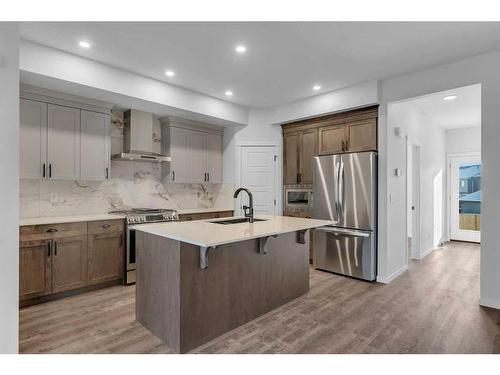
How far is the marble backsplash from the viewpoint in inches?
143

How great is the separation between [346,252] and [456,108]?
326 centimetres

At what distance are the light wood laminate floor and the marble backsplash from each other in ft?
3.95

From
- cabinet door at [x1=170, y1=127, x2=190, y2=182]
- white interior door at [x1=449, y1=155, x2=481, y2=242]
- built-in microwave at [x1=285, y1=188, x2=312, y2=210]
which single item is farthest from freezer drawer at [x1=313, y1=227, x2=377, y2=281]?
white interior door at [x1=449, y1=155, x2=481, y2=242]

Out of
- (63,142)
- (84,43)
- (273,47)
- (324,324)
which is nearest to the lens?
(324,324)

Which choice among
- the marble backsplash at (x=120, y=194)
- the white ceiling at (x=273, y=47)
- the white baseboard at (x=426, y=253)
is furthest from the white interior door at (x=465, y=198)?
the marble backsplash at (x=120, y=194)

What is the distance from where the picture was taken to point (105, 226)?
3.60 meters

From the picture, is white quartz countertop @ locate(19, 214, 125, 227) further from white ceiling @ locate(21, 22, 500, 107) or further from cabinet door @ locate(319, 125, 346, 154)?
cabinet door @ locate(319, 125, 346, 154)

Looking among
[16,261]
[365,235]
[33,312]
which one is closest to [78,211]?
[33,312]

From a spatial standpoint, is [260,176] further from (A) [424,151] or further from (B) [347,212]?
(A) [424,151]

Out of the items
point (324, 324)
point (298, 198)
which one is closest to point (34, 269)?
point (324, 324)

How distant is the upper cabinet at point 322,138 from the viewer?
13.4ft

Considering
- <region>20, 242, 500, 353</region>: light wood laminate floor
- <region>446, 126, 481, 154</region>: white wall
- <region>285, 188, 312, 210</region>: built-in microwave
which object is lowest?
<region>20, 242, 500, 353</region>: light wood laminate floor

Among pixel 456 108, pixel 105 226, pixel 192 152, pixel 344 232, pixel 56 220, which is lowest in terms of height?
pixel 344 232

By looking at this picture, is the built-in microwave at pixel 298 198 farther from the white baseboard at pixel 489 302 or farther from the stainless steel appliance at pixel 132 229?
the white baseboard at pixel 489 302
